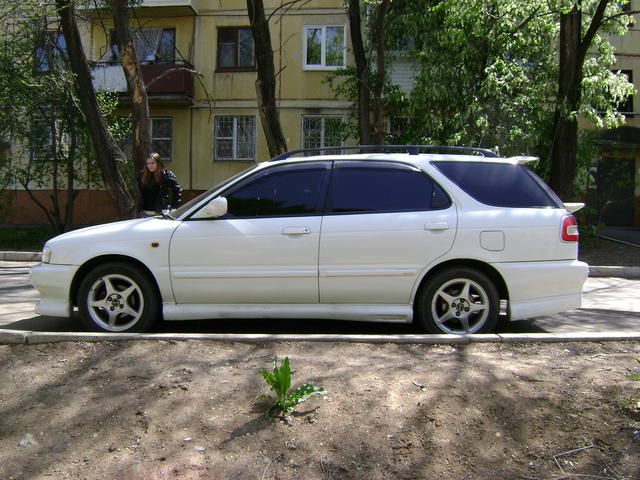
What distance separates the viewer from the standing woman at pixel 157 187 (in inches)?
318

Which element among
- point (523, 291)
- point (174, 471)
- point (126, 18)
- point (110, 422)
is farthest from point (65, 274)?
point (126, 18)

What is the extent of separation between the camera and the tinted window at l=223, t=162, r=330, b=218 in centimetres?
523

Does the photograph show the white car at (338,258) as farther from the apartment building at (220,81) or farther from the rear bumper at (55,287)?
the apartment building at (220,81)

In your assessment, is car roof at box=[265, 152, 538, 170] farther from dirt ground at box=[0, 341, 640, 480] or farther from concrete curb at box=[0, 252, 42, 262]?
concrete curb at box=[0, 252, 42, 262]

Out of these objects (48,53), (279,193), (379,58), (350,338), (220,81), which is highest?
(220,81)

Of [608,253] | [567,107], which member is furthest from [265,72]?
[608,253]

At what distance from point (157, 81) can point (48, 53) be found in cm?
541

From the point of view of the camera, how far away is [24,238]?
16.6 metres

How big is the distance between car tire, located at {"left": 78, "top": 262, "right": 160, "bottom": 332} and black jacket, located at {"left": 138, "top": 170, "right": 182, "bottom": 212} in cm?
301

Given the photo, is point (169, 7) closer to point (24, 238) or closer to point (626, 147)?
point (24, 238)

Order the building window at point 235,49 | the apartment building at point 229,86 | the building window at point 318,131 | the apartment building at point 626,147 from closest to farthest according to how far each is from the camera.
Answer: the apartment building at point 626,147 < the building window at point 318,131 < the apartment building at point 229,86 < the building window at point 235,49

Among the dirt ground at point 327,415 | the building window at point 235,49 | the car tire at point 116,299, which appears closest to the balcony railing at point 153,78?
the building window at point 235,49

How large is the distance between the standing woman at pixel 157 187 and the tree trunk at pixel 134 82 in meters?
3.47

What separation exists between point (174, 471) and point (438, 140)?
1234 centimetres
